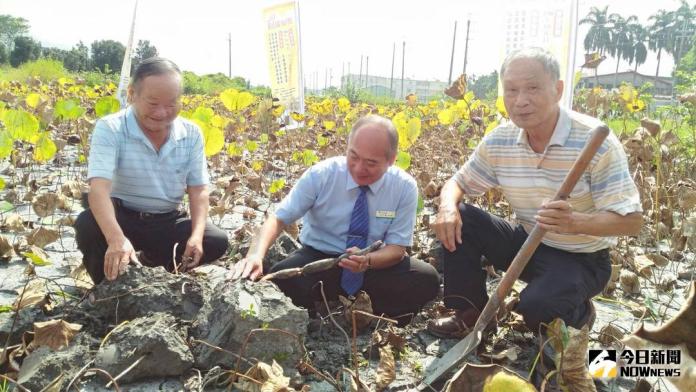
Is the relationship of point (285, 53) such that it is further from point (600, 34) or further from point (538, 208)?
point (600, 34)

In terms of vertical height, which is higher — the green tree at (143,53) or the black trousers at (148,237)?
the green tree at (143,53)

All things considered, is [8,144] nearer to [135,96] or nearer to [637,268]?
[135,96]

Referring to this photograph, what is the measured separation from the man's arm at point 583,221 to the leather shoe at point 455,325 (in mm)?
593

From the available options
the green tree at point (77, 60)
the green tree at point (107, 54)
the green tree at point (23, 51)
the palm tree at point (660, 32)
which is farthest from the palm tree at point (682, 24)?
the green tree at point (23, 51)

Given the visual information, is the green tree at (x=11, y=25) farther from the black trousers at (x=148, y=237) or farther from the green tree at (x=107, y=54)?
the black trousers at (x=148, y=237)

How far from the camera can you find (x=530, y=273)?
2072 millimetres

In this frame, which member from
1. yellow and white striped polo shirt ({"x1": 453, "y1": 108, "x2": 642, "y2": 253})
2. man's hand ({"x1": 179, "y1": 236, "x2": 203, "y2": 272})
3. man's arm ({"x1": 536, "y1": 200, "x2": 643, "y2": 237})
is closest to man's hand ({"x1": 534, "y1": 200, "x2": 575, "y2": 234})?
man's arm ({"x1": 536, "y1": 200, "x2": 643, "y2": 237})

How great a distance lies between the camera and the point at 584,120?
6.33 ft

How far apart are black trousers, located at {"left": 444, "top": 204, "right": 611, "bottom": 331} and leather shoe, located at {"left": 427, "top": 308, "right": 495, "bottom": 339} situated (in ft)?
0.12

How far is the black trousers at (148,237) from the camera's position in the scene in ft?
6.86

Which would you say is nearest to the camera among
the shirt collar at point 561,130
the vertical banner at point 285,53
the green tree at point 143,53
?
the shirt collar at point 561,130

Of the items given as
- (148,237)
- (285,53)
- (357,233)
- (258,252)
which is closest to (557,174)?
(357,233)

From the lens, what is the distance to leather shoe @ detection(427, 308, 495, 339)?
2055 millimetres

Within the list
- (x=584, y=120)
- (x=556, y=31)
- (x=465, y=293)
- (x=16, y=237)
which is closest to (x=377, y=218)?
(x=465, y=293)
